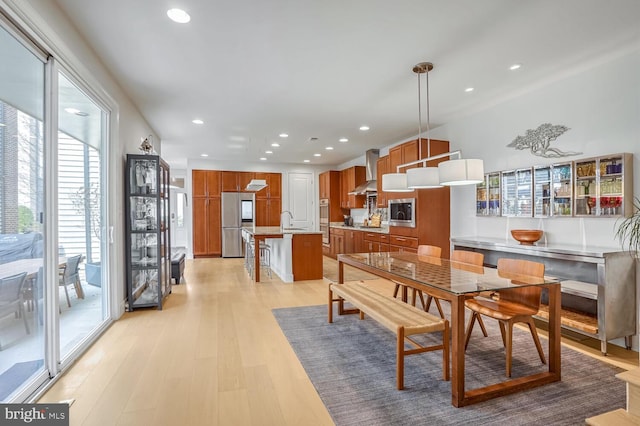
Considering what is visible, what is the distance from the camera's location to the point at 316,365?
2.53m

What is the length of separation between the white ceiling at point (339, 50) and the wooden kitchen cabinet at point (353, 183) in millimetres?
3137

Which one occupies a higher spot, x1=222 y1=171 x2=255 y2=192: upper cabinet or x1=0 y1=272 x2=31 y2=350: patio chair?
x1=222 y1=171 x2=255 y2=192: upper cabinet

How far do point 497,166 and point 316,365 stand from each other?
3547 mm

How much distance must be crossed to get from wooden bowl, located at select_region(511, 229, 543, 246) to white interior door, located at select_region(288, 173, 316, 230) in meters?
6.35

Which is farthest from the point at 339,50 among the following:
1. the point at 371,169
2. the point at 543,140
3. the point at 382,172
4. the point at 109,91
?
the point at 371,169

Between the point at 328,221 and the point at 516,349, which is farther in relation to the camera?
the point at 328,221

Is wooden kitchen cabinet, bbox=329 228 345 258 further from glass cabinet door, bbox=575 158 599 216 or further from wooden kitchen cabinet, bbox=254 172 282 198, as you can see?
glass cabinet door, bbox=575 158 599 216

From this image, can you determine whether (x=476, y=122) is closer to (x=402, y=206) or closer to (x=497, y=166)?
(x=497, y=166)

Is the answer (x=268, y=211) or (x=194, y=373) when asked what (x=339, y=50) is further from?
(x=268, y=211)

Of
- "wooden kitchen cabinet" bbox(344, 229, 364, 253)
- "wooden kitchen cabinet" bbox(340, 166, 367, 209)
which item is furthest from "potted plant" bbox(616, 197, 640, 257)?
"wooden kitchen cabinet" bbox(340, 166, 367, 209)

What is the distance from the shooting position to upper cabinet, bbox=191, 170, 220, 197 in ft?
27.8

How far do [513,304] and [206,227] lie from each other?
7444 millimetres

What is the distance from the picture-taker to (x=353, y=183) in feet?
26.1

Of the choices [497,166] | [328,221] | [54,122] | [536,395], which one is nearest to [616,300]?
[536,395]
